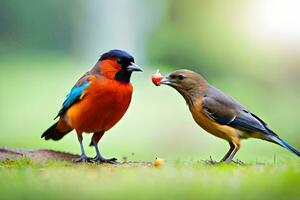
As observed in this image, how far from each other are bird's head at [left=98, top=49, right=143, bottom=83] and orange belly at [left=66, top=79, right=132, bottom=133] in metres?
0.07

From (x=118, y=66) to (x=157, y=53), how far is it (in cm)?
1104

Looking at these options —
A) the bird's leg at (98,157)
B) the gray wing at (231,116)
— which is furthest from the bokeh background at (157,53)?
the gray wing at (231,116)

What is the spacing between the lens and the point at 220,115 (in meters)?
5.89

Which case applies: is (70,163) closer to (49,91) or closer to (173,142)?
(173,142)

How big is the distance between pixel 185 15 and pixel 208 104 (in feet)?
40.6

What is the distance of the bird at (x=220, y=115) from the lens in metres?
5.89

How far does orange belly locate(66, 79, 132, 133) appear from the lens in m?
5.96

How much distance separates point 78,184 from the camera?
387cm

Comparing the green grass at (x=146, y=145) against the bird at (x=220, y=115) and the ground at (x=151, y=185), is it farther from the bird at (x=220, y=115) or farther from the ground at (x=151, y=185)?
the bird at (x=220, y=115)

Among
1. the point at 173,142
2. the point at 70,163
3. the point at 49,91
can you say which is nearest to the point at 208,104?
the point at 70,163

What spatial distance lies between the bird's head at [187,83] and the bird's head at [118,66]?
309 millimetres

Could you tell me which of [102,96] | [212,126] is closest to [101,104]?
[102,96]

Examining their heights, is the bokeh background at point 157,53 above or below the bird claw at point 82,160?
above

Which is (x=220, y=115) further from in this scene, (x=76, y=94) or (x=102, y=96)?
(x=76, y=94)
